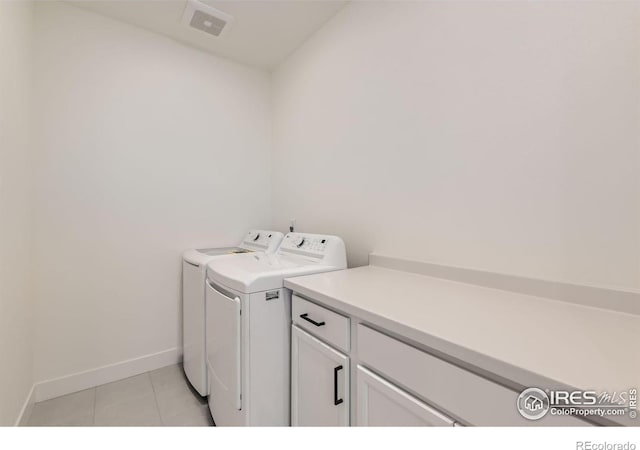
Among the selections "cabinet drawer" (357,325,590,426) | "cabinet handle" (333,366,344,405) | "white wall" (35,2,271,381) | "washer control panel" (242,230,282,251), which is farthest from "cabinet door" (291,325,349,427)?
"white wall" (35,2,271,381)

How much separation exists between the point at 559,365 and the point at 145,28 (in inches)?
115

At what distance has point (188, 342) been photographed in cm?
193

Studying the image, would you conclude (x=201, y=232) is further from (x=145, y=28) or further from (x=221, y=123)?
(x=145, y=28)

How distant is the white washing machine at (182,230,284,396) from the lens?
1.68 metres

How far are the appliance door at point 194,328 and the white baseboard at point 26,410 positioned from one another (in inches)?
31.5

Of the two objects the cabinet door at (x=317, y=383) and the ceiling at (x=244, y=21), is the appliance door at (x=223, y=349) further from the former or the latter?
the ceiling at (x=244, y=21)

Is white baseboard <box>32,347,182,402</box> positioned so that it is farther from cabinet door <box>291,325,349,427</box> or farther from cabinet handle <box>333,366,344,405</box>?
cabinet handle <box>333,366,344,405</box>

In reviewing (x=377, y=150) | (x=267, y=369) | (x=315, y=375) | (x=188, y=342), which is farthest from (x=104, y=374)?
(x=377, y=150)

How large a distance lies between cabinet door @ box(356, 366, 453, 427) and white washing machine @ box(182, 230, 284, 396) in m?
1.10

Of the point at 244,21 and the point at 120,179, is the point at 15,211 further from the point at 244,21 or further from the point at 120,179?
the point at 244,21

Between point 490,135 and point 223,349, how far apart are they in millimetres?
1573

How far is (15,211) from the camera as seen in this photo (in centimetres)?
142

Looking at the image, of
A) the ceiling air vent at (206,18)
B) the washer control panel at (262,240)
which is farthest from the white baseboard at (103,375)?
the ceiling air vent at (206,18)

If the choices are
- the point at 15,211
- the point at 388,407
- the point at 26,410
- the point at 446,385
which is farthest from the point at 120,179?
the point at 446,385
